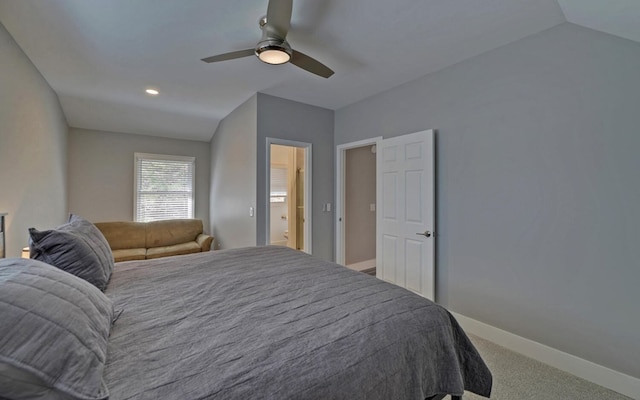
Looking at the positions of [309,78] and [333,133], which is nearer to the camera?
[309,78]

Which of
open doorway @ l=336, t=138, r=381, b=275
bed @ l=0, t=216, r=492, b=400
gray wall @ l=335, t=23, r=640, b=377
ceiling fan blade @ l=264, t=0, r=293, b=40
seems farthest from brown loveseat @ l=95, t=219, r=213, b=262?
gray wall @ l=335, t=23, r=640, b=377

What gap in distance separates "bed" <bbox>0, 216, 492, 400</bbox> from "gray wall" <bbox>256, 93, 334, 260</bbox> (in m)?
2.06

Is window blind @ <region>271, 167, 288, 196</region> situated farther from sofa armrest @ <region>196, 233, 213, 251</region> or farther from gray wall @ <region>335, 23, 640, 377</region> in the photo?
gray wall @ <region>335, 23, 640, 377</region>

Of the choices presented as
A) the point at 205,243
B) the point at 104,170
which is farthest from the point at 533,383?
the point at 104,170

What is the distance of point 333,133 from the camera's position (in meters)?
4.31

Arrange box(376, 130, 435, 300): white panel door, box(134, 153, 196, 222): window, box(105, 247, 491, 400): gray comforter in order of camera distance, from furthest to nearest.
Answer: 1. box(134, 153, 196, 222): window
2. box(376, 130, 435, 300): white panel door
3. box(105, 247, 491, 400): gray comforter

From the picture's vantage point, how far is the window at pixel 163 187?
16.1 ft

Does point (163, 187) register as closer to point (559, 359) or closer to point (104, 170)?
point (104, 170)

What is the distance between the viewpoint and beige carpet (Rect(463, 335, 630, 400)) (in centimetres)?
183

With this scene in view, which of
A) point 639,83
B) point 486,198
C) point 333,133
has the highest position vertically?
point 333,133

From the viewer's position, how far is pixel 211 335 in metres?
1.04

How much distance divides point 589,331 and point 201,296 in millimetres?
2706

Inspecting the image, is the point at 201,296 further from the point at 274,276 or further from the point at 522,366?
the point at 522,366

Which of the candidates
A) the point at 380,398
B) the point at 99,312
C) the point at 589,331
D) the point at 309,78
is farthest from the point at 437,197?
the point at 99,312
